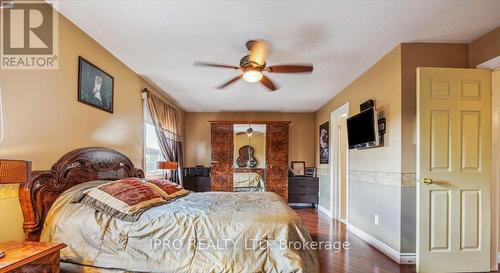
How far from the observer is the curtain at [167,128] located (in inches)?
175

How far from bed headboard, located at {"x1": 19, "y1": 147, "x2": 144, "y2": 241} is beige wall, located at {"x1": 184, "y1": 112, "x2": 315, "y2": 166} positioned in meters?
3.64

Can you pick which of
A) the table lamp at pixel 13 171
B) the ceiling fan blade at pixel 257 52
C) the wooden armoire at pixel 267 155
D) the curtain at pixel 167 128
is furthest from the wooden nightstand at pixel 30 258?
the wooden armoire at pixel 267 155

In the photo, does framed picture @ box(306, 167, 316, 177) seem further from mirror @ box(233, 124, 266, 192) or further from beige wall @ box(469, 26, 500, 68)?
beige wall @ box(469, 26, 500, 68)

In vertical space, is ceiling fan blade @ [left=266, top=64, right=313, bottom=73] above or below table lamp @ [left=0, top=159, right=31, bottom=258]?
above

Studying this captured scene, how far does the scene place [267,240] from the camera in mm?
2021

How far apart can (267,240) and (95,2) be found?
7.57ft

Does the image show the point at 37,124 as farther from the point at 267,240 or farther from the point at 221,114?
the point at 221,114

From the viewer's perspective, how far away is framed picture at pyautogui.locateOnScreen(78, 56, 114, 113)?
261 cm

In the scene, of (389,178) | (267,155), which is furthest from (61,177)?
(267,155)

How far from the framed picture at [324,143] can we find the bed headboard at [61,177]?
4.02 meters

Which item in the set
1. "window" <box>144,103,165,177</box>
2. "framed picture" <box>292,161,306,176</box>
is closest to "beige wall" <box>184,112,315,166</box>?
"framed picture" <box>292,161,306,176</box>

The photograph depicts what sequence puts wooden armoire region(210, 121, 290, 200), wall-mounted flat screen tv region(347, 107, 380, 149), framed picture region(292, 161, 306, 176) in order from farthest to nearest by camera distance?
framed picture region(292, 161, 306, 176) < wooden armoire region(210, 121, 290, 200) < wall-mounted flat screen tv region(347, 107, 380, 149)

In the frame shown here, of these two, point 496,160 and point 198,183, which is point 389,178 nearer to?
point 496,160

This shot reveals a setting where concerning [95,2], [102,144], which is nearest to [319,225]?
[102,144]
